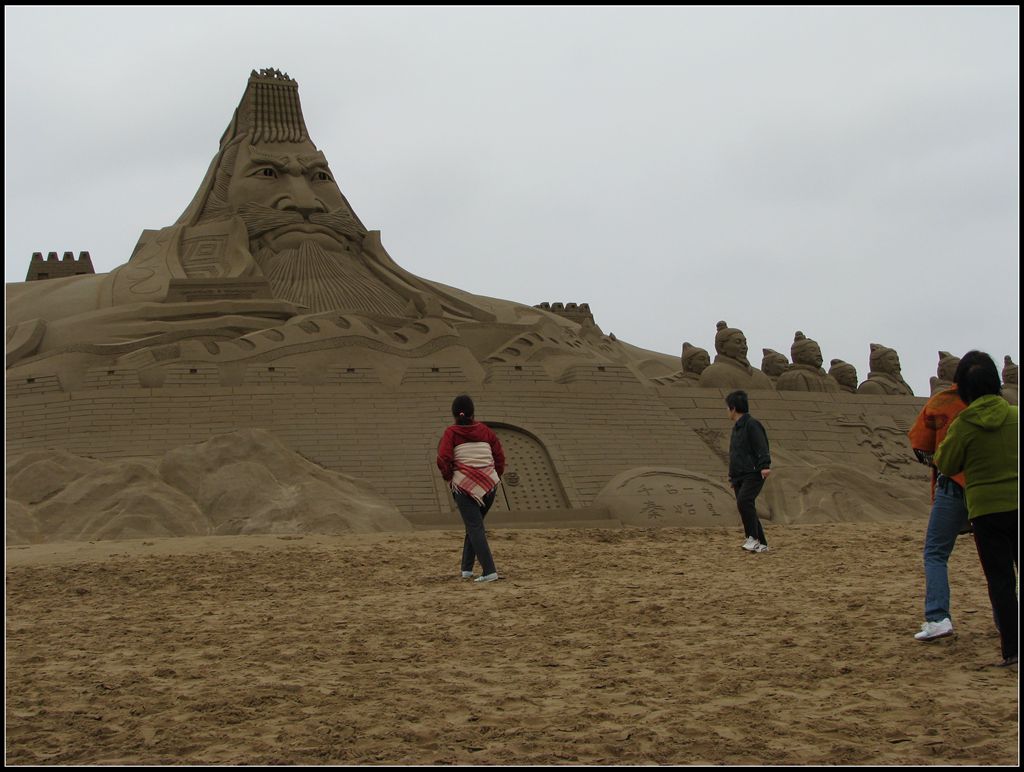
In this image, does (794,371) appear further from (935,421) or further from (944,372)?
(935,421)

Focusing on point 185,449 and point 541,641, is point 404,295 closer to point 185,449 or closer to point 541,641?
point 185,449

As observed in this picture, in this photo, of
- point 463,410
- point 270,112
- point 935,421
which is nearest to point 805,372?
point 270,112

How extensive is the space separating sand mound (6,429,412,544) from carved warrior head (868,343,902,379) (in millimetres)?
9991

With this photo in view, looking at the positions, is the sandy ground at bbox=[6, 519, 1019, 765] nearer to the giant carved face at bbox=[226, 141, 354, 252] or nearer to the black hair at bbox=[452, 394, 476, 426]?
the black hair at bbox=[452, 394, 476, 426]

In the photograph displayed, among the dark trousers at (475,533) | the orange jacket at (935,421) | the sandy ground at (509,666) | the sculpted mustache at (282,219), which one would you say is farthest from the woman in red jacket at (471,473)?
the sculpted mustache at (282,219)

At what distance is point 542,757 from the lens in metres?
4.37

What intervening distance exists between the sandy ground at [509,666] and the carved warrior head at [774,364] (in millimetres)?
11000

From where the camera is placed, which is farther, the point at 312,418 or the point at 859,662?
the point at 312,418

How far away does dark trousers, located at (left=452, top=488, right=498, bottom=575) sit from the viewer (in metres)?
7.92

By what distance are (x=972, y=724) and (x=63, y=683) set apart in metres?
3.61

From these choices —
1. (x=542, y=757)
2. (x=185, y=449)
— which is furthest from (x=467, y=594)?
(x=185, y=449)

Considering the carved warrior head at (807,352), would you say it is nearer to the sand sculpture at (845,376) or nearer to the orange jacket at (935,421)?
the sand sculpture at (845,376)

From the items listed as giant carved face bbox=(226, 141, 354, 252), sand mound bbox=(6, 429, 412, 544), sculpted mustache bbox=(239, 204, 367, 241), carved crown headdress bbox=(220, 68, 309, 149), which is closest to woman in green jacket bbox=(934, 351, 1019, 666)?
sand mound bbox=(6, 429, 412, 544)

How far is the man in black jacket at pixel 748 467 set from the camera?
9297 millimetres
